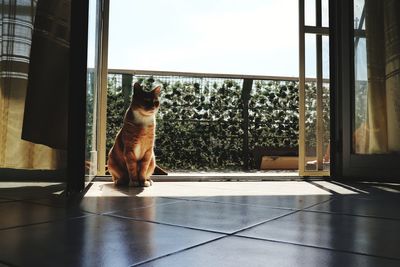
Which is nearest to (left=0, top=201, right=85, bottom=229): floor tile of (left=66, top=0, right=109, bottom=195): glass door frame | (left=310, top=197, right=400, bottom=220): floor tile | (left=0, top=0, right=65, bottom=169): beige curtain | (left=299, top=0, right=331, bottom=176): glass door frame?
(left=66, top=0, right=109, bottom=195): glass door frame

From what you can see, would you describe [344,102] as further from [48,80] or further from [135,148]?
[48,80]

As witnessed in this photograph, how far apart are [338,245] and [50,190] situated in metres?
1.30

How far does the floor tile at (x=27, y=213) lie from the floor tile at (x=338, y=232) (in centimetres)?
58

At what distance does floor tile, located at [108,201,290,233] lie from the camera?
39.7 inches

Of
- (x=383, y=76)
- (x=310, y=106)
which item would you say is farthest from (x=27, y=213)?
(x=310, y=106)

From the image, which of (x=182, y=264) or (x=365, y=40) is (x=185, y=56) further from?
(x=182, y=264)

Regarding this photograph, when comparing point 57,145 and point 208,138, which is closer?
point 57,145

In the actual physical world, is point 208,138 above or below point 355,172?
above

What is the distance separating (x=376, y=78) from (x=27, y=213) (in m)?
2.22

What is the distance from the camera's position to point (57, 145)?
1717mm

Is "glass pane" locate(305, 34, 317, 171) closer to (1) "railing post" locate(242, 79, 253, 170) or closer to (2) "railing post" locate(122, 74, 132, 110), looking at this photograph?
(1) "railing post" locate(242, 79, 253, 170)

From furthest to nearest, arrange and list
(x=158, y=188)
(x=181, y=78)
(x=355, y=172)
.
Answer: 1. (x=181, y=78)
2. (x=355, y=172)
3. (x=158, y=188)

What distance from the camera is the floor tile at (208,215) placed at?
3.31 ft

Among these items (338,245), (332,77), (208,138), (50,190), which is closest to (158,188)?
(50,190)
